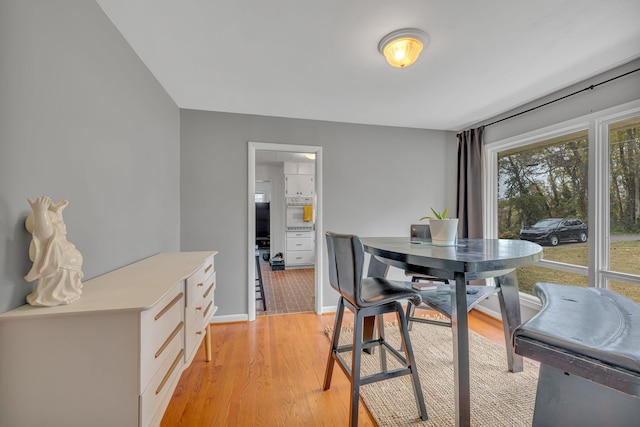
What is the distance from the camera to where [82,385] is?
891 millimetres

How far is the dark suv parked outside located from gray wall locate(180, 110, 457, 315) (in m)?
0.97

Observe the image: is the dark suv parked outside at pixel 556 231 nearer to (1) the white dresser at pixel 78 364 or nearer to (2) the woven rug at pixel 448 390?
(2) the woven rug at pixel 448 390

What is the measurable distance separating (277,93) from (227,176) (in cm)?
108

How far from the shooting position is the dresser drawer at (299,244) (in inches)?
228

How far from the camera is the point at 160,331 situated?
108 centimetres

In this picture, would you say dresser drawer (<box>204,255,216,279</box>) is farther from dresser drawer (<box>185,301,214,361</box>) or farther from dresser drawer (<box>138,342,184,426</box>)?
dresser drawer (<box>138,342,184,426</box>)

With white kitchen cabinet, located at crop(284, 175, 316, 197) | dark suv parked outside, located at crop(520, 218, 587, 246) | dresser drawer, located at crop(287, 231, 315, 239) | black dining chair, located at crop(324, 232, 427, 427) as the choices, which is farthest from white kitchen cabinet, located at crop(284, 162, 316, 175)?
black dining chair, located at crop(324, 232, 427, 427)

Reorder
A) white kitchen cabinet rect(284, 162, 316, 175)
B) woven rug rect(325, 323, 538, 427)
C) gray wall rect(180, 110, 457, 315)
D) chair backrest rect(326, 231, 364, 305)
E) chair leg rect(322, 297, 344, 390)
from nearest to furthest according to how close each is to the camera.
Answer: chair backrest rect(326, 231, 364, 305) → woven rug rect(325, 323, 538, 427) → chair leg rect(322, 297, 344, 390) → gray wall rect(180, 110, 457, 315) → white kitchen cabinet rect(284, 162, 316, 175)

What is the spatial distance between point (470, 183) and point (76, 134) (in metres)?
3.68

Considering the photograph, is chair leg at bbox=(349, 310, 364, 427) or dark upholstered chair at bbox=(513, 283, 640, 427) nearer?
dark upholstered chair at bbox=(513, 283, 640, 427)

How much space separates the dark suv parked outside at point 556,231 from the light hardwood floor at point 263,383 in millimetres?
1059

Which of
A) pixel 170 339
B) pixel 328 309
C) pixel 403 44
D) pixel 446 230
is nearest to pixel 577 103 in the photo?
pixel 403 44

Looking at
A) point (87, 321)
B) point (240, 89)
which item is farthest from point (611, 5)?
point (87, 321)

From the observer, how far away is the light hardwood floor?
1.60m
